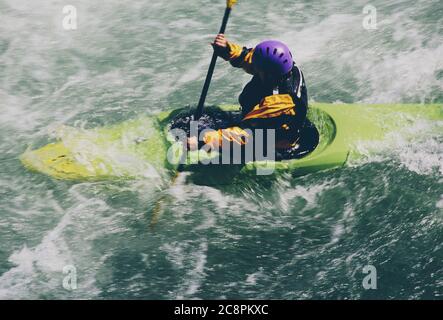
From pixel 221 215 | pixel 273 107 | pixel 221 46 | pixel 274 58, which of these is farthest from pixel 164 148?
pixel 274 58

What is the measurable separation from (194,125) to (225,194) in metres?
0.77

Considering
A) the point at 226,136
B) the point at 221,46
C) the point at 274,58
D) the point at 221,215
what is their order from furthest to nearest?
the point at 221,215 < the point at 221,46 < the point at 226,136 < the point at 274,58

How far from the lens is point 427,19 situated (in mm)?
10945

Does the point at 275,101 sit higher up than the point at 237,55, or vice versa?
the point at 237,55

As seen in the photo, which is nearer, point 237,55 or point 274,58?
point 274,58

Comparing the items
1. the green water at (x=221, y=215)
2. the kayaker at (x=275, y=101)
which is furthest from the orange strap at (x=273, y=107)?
the green water at (x=221, y=215)

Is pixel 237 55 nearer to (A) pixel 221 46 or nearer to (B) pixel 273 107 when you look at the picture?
(A) pixel 221 46

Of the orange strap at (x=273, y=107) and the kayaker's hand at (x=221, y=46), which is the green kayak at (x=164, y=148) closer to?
the orange strap at (x=273, y=107)

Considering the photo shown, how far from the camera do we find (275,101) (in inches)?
263

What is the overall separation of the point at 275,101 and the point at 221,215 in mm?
1397

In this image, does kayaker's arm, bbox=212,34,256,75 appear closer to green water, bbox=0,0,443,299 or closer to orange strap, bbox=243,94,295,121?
orange strap, bbox=243,94,295,121
